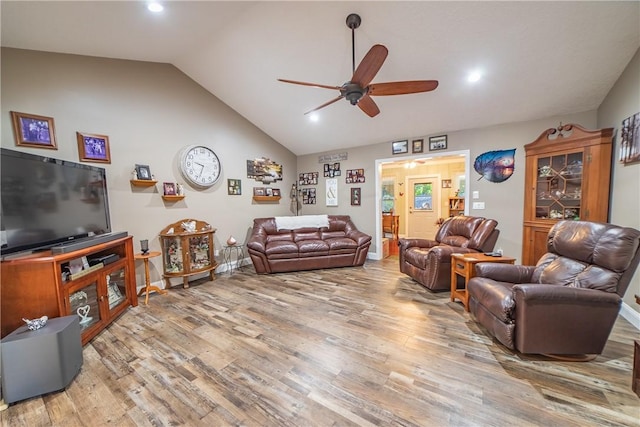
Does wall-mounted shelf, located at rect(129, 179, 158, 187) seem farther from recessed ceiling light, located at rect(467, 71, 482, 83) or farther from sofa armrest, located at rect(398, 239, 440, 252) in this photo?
recessed ceiling light, located at rect(467, 71, 482, 83)

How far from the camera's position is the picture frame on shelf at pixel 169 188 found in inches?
141

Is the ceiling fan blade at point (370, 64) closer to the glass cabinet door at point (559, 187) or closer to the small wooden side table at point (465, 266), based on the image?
the small wooden side table at point (465, 266)

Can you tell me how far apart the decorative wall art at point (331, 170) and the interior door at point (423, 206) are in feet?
11.0

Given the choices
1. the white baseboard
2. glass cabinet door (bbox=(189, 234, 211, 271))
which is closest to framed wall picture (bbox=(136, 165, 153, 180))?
glass cabinet door (bbox=(189, 234, 211, 271))

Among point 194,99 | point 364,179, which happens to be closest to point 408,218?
point 364,179

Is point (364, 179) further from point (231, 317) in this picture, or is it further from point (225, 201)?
point (231, 317)

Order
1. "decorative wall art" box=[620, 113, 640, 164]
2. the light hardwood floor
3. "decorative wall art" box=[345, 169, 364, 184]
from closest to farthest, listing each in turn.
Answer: the light hardwood floor
"decorative wall art" box=[620, 113, 640, 164]
"decorative wall art" box=[345, 169, 364, 184]

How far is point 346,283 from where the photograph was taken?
368 cm

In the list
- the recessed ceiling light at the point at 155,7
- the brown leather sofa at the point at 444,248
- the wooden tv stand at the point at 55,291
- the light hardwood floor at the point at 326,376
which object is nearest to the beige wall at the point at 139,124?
the wooden tv stand at the point at 55,291

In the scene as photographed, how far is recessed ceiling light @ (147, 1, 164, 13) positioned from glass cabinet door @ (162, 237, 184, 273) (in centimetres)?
277

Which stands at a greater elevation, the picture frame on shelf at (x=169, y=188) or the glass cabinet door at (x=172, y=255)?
the picture frame on shelf at (x=169, y=188)

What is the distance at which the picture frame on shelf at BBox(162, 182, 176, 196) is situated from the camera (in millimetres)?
3589

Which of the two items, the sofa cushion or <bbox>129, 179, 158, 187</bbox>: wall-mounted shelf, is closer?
the sofa cushion

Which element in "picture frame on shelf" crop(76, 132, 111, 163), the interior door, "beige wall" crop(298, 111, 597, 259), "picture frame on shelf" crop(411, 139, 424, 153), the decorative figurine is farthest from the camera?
the interior door
